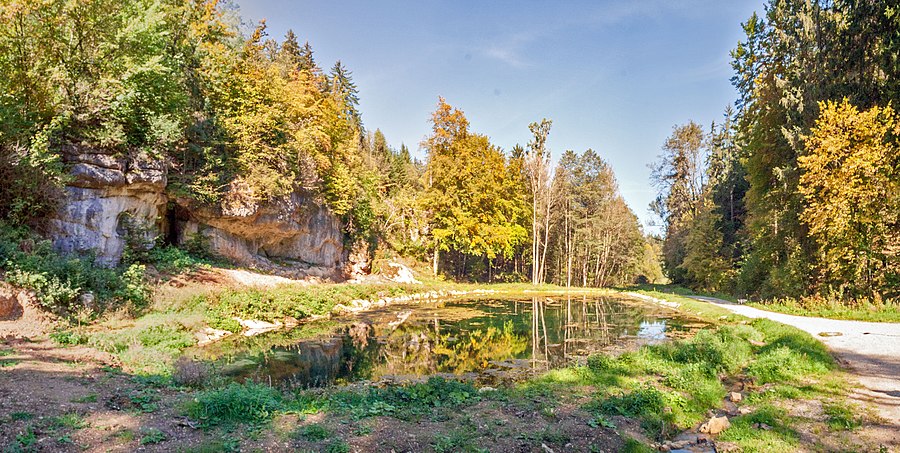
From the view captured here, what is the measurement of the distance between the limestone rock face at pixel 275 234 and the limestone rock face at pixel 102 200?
10.7 ft

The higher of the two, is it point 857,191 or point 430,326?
point 857,191

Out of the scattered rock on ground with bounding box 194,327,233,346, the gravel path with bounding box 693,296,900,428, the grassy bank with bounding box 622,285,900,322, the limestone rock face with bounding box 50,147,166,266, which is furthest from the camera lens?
the grassy bank with bounding box 622,285,900,322

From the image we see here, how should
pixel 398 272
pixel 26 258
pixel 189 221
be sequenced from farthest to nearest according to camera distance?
1. pixel 398 272
2. pixel 189 221
3. pixel 26 258

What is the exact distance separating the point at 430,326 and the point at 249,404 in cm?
1041

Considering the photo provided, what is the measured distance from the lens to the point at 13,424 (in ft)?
14.6

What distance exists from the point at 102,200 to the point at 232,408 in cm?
1156

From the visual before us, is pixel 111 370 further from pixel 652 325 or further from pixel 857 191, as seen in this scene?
pixel 857 191

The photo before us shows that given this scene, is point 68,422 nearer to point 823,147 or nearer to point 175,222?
point 175,222

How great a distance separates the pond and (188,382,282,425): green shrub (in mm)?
2120

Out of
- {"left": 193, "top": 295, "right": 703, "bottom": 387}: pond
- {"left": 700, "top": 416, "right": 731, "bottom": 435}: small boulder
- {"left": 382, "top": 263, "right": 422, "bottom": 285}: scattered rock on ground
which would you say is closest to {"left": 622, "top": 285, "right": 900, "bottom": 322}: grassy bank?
{"left": 193, "top": 295, "right": 703, "bottom": 387}: pond

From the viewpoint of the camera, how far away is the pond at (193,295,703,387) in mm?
9516

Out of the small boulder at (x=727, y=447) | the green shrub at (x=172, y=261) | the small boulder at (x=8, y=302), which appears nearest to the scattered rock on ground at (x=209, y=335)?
the small boulder at (x=8, y=302)

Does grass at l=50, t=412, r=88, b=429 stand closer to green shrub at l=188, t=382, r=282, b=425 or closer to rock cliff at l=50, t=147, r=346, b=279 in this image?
green shrub at l=188, t=382, r=282, b=425

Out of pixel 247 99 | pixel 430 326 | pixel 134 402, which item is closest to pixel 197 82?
pixel 247 99
